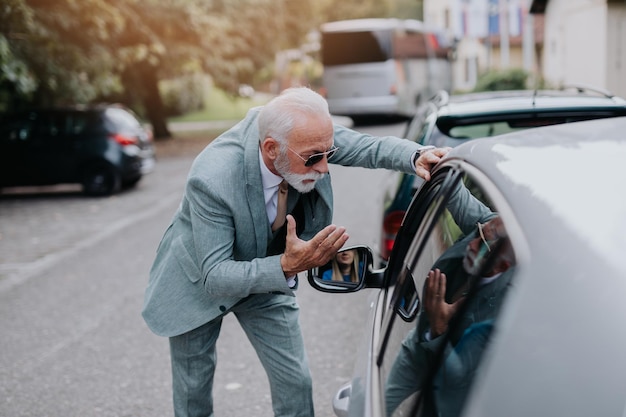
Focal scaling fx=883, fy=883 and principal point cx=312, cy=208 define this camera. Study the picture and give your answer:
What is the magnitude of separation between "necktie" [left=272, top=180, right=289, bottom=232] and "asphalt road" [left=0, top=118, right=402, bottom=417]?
6.25ft

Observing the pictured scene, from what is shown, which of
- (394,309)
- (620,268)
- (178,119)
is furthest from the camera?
(178,119)

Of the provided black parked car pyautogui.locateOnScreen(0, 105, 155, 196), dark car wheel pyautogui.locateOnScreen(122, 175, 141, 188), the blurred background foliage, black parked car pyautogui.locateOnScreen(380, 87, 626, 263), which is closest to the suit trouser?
black parked car pyautogui.locateOnScreen(380, 87, 626, 263)

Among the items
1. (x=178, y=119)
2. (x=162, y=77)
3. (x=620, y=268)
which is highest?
(x=620, y=268)

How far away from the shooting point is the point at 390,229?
5.27 m

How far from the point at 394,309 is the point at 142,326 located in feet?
14.4

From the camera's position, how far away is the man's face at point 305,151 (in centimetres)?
279

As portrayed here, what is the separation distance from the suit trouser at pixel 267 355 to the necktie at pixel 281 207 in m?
0.29

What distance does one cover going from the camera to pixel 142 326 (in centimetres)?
662

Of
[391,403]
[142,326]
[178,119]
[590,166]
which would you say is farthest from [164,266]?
[178,119]

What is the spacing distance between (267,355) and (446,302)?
137 centimetres

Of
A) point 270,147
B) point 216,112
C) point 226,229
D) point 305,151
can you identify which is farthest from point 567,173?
point 216,112

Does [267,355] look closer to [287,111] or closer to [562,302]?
[287,111]

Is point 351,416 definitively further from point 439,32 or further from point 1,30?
point 439,32

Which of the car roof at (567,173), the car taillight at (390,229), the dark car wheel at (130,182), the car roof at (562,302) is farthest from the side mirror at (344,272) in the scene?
the dark car wheel at (130,182)
